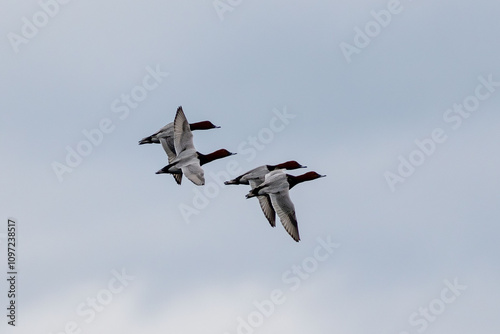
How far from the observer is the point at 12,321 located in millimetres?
56688

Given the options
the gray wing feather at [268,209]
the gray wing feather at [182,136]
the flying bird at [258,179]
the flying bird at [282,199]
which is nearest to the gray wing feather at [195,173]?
the gray wing feather at [182,136]

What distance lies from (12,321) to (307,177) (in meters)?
17.5

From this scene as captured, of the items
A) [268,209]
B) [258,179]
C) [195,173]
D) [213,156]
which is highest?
[213,156]

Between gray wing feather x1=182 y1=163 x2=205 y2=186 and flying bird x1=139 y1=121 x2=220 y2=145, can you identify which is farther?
flying bird x1=139 y1=121 x2=220 y2=145

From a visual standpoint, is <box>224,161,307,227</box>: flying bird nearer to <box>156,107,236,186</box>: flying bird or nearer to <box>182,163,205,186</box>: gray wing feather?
<box>156,107,236,186</box>: flying bird

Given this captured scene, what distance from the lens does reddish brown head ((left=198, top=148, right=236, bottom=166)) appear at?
61.6 meters

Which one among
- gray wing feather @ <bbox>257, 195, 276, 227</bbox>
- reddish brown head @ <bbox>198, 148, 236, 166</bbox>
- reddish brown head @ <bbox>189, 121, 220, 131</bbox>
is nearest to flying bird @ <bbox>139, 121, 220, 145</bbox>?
reddish brown head @ <bbox>189, 121, 220, 131</bbox>

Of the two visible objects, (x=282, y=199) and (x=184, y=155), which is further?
(x=282, y=199)

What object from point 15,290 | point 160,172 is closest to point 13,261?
point 15,290

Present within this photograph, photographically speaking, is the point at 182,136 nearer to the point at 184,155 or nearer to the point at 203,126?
the point at 184,155

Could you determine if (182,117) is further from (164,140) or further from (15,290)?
(15,290)

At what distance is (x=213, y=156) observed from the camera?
205ft

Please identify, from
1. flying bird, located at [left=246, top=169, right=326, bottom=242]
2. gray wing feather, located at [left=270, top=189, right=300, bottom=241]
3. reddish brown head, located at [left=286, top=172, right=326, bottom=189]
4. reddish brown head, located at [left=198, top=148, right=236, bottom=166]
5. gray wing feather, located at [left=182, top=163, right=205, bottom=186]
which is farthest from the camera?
reddish brown head, located at [left=198, top=148, right=236, bottom=166]

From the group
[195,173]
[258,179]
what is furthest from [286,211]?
[195,173]
